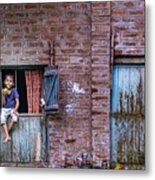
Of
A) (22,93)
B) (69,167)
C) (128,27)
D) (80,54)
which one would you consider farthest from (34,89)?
(128,27)

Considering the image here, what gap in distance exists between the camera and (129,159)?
7.57 ft

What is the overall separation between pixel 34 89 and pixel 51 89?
0.10 metres

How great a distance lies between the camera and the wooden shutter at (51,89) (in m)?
2.34

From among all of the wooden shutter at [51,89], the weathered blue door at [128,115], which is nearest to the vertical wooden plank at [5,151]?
the wooden shutter at [51,89]

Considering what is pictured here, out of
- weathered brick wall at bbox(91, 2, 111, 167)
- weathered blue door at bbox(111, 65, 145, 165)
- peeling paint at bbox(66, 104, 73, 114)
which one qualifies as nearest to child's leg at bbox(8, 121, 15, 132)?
peeling paint at bbox(66, 104, 73, 114)

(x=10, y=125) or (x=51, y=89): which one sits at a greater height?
(x=51, y=89)

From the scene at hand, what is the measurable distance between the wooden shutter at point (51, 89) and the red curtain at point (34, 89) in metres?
0.03

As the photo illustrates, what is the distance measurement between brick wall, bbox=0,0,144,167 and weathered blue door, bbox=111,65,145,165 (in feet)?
0.14

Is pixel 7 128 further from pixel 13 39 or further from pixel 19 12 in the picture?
pixel 19 12

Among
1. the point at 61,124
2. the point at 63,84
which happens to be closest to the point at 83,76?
the point at 63,84

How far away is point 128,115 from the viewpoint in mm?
2307

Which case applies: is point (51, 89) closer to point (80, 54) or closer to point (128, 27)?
point (80, 54)

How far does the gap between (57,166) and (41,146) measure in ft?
0.45

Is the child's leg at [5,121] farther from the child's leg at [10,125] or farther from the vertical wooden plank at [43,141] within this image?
the vertical wooden plank at [43,141]
